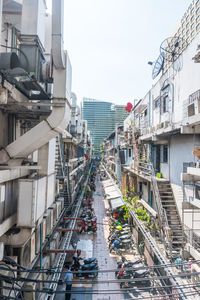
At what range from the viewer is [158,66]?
45.8 ft

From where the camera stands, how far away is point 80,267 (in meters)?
12.9

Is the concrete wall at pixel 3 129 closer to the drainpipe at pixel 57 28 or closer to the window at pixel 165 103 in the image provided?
the drainpipe at pixel 57 28

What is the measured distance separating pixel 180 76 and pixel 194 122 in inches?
185

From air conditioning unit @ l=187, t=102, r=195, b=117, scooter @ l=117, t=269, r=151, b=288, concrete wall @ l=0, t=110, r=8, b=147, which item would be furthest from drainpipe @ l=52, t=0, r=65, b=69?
scooter @ l=117, t=269, r=151, b=288

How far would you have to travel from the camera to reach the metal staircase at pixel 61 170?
14.8m

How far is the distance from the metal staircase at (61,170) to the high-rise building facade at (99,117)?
370 feet

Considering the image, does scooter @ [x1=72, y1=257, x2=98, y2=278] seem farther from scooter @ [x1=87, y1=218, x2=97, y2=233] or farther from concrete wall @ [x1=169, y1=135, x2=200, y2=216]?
concrete wall @ [x1=169, y1=135, x2=200, y2=216]

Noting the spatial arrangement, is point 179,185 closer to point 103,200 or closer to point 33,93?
point 33,93

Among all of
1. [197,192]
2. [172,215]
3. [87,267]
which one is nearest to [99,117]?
[87,267]

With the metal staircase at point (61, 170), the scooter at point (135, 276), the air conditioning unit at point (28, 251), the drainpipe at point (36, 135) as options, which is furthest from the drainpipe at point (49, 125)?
the scooter at point (135, 276)

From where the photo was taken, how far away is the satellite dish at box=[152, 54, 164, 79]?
1352 cm

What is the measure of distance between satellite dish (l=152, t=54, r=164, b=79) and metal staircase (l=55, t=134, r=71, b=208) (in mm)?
8041

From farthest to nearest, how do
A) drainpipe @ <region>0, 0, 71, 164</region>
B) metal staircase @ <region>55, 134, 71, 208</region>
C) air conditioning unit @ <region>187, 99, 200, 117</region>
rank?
Result: metal staircase @ <region>55, 134, 71, 208</region>
air conditioning unit @ <region>187, 99, 200, 117</region>
drainpipe @ <region>0, 0, 71, 164</region>

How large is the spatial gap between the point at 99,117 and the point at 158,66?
398 ft
